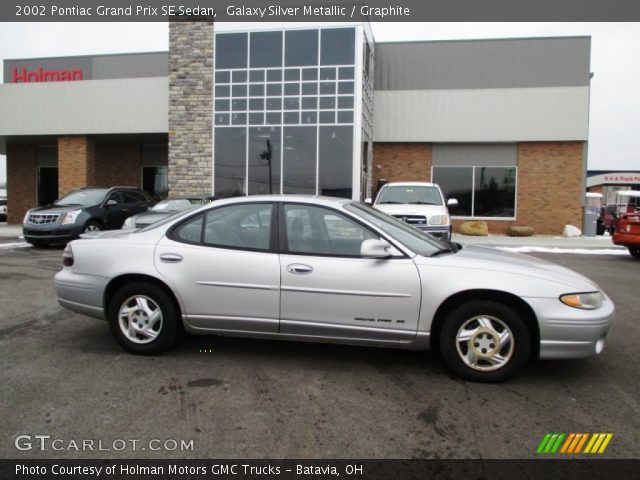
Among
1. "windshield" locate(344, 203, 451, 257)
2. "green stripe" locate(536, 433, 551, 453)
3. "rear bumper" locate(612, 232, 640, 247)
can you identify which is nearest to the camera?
"green stripe" locate(536, 433, 551, 453)

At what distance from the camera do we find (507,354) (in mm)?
3928

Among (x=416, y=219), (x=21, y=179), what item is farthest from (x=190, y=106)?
(x=21, y=179)

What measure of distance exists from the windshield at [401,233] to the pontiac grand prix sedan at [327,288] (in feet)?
0.07

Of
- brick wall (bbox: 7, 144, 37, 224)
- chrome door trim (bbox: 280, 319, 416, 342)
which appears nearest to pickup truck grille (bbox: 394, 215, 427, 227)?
chrome door trim (bbox: 280, 319, 416, 342)

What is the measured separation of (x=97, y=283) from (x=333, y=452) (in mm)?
2722

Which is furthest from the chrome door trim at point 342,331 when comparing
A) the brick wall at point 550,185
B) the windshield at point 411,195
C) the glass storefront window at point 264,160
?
the brick wall at point 550,185

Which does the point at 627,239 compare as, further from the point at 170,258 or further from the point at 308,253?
the point at 170,258

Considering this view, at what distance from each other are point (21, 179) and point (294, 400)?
87.3ft

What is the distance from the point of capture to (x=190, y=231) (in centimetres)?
456

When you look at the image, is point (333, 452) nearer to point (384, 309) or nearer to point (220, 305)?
point (384, 309)

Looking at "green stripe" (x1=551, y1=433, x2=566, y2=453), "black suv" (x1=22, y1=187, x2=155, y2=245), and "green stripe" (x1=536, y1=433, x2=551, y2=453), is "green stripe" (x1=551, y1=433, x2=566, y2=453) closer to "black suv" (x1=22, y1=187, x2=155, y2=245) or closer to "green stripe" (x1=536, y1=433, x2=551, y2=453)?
"green stripe" (x1=536, y1=433, x2=551, y2=453)

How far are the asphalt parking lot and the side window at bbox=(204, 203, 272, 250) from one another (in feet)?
3.30

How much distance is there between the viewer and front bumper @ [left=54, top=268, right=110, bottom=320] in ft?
15.1
